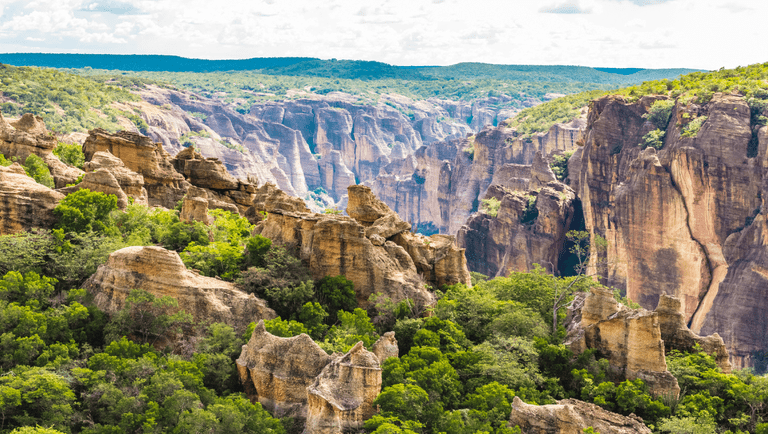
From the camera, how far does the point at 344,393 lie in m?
24.5

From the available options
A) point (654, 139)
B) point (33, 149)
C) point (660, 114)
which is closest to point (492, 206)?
point (660, 114)

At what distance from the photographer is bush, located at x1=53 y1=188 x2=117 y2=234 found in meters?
33.8

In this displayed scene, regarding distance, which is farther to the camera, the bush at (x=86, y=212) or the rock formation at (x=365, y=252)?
the rock formation at (x=365, y=252)

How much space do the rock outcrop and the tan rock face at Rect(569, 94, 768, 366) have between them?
137 feet

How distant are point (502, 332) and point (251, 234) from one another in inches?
660

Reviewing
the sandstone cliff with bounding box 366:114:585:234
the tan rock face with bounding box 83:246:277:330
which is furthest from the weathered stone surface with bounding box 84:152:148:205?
the sandstone cliff with bounding box 366:114:585:234

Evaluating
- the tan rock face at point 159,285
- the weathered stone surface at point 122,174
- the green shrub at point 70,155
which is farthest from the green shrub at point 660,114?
the tan rock face at point 159,285

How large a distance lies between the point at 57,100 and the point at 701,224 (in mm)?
103032

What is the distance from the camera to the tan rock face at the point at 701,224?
196 ft

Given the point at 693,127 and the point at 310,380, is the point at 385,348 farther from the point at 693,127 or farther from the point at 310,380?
the point at 693,127

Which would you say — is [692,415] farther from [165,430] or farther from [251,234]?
[251,234]

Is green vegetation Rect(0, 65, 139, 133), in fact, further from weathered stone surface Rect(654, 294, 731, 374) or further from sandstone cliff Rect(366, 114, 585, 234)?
weathered stone surface Rect(654, 294, 731, 374)

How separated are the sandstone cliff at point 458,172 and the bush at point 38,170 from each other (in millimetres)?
76940

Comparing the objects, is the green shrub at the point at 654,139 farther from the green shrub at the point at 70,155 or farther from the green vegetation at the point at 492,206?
the green shrub at the point at 70,155
